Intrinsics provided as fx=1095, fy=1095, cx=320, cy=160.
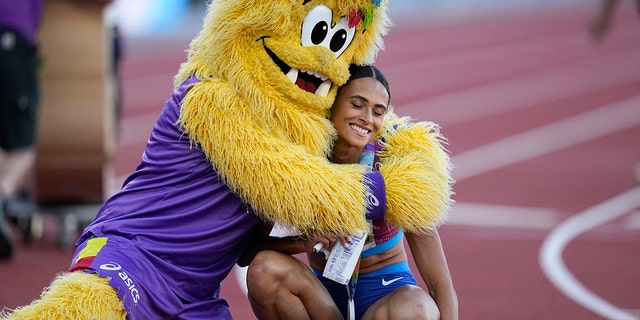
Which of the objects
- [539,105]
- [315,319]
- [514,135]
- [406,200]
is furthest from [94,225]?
[539,105]

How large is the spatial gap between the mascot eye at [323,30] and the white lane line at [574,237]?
276 cm

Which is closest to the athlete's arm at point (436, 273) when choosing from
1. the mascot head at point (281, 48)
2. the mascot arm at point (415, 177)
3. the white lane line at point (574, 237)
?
the mascot arm at point (415, 177)

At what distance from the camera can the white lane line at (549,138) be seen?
1128cm

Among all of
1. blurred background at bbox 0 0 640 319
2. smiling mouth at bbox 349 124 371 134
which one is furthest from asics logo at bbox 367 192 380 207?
blurred background at bbox 0 0 640 319

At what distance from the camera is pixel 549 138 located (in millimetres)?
12867

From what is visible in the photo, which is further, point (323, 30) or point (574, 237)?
point (574, 237)

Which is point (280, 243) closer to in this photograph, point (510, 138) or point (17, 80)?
point (17, 80)

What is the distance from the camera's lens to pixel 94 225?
390 centimetres

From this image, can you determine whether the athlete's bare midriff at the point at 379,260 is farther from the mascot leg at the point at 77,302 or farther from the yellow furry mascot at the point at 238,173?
the mascot leg at the point at 77,302

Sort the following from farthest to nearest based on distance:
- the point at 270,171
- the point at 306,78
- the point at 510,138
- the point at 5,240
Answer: the point at 510,138, the point at 5,240, the point at 306,78, the point at 270,171

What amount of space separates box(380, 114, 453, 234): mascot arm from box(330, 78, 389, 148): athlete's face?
137 millimetres

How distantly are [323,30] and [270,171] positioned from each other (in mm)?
564

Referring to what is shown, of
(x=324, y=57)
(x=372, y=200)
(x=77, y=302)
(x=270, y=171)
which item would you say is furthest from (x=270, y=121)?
(x=77, y=302)

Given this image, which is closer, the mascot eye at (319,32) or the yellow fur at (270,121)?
the yellow fur at (270,121)
